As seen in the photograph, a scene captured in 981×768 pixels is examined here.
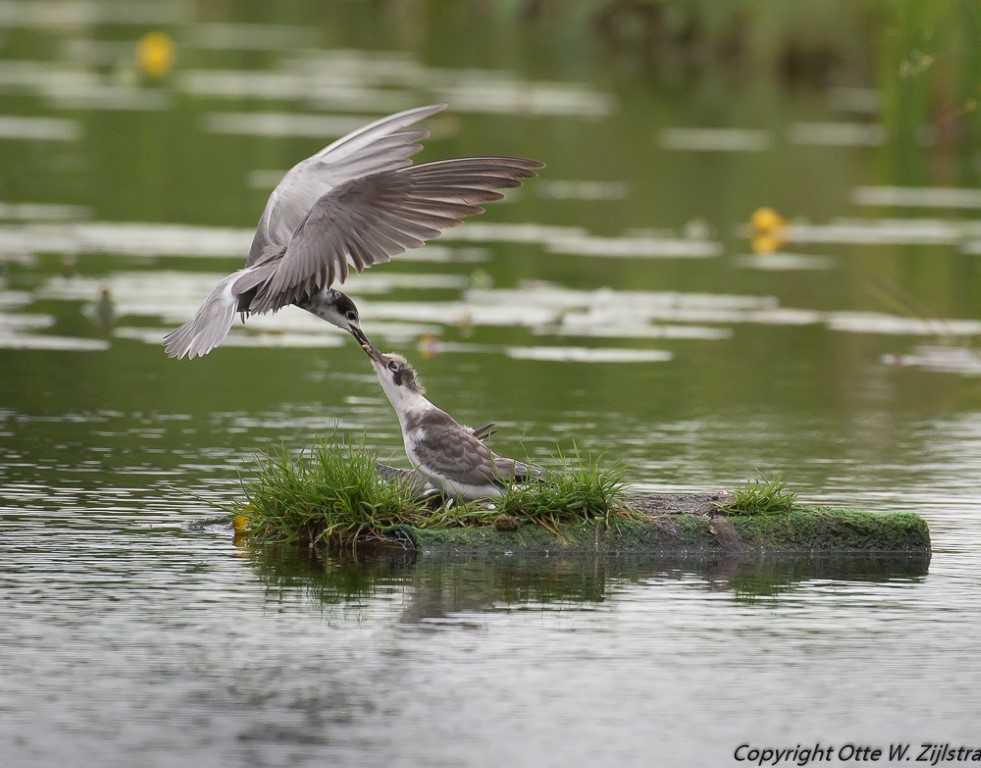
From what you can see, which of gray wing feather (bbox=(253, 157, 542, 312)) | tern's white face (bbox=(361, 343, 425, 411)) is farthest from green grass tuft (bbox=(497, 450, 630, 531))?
gray wing feather (bbox=(253, 157, 542, 312))

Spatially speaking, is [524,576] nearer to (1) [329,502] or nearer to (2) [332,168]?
(1) [329,502]

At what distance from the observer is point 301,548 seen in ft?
31.9

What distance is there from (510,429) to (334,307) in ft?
9.61

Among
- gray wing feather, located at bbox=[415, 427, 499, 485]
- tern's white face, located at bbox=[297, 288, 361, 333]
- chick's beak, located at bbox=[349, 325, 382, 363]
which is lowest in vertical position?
gray wing feather, located at bbox=[415, 427, 499, 485]

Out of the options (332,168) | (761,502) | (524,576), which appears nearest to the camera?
(524,576)

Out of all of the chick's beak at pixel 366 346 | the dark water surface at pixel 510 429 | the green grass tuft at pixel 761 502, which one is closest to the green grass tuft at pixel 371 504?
the dark water surface at pixel 510 429

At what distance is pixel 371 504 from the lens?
9664 mm

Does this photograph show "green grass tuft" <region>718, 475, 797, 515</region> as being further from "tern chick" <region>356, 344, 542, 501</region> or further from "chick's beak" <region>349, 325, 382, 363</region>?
"chick's beak" <region>349, 325, 382, 363</region>

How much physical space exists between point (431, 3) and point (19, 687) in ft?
180

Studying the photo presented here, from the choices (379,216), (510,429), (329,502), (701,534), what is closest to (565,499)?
(701,534)

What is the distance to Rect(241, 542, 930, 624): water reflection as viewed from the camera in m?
8.91

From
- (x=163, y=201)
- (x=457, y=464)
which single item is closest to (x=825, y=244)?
(x=163, y=201)

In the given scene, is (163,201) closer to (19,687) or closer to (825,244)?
(825,244)

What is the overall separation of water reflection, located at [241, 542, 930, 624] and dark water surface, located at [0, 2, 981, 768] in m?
0.03
